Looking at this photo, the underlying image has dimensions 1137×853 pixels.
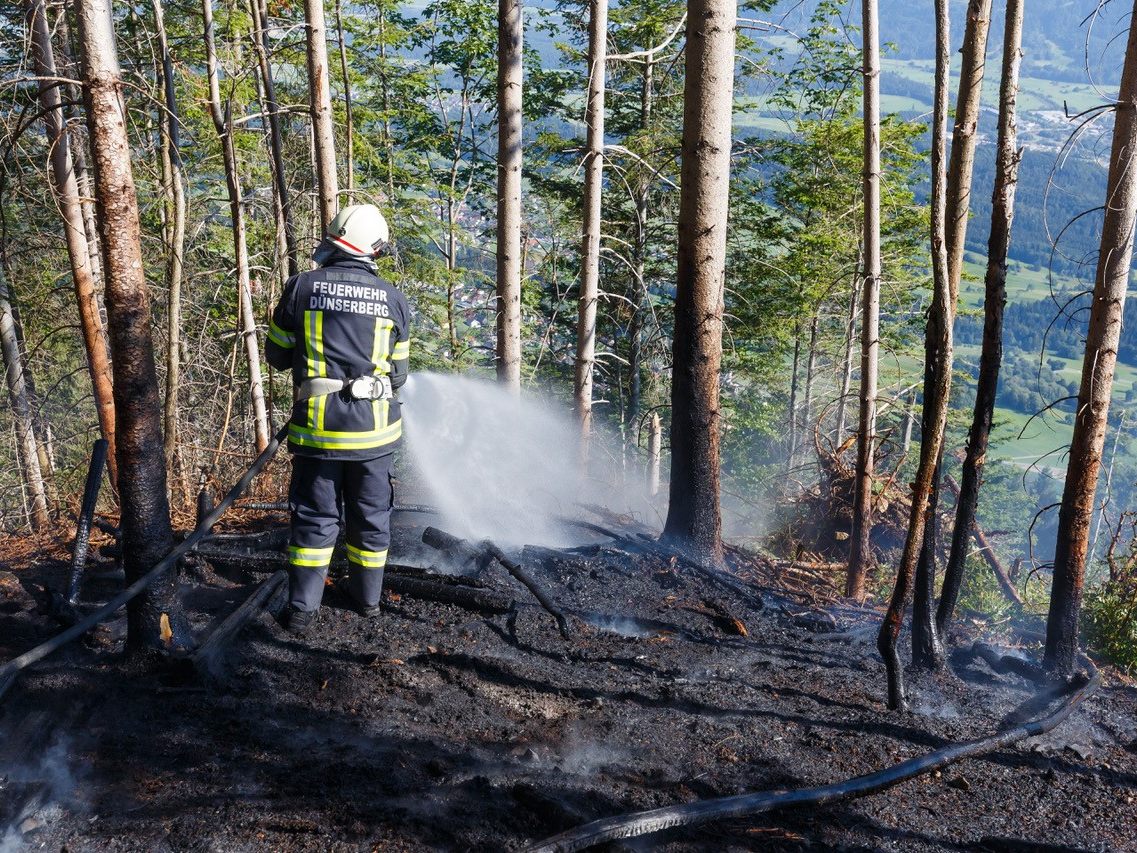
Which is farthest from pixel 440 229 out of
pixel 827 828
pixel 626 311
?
pixel 827 828

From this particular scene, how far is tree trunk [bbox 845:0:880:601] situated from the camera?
7941 millimetres

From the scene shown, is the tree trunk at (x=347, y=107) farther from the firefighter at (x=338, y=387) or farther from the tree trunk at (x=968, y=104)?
the tree trunk at (x=968, y=104)

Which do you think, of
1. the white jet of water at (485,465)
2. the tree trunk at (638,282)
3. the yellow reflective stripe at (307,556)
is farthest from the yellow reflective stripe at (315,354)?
the tree trunk at (638,282)

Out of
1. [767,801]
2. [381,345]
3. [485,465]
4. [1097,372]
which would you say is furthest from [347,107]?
[767,801]

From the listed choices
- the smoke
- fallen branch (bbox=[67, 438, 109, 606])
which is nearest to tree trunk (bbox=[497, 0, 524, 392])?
fallen branch (bbox=[67, 438, 109, 606])

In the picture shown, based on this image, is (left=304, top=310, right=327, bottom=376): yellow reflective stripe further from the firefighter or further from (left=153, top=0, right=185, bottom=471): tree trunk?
(left=153, top=0, right=185, bottom=471): tree trunk

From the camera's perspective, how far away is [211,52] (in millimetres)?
7945

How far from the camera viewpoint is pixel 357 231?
4816mm

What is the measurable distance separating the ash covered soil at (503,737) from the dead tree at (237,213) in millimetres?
3471

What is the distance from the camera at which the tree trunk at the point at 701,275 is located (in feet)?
20.9

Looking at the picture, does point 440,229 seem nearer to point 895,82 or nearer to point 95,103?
point 95,103

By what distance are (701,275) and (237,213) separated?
519cm

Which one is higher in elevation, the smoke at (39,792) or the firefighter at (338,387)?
the firefighter at (338,387)


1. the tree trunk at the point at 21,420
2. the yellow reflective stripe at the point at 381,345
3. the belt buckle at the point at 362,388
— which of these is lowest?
the tree trunk at the point at 21,420
